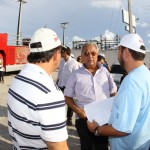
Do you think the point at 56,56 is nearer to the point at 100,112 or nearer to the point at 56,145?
the point at 56,145

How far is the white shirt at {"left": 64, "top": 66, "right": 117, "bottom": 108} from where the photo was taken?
400 centimetres

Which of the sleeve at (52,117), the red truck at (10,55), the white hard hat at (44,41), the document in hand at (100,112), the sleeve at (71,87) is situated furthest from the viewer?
the red truck at (10,55)

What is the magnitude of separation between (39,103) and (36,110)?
51 millimetres

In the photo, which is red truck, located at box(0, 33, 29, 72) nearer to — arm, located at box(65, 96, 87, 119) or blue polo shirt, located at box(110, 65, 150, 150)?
arm, located at box(65, 96, 87, 119)

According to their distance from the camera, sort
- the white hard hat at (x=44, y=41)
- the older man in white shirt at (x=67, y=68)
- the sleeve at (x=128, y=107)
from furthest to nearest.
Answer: the older man in white shirt at (x=67, y=68), the sleeve at (x=128, y=107), the white hard hat at (x=44, y=41)

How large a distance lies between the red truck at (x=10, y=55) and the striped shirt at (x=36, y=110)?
62.5 feet

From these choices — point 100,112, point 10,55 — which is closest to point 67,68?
point 100,112

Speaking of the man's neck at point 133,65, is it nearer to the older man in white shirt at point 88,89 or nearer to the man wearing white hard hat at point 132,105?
the man wearing white hard hat at point 132,105

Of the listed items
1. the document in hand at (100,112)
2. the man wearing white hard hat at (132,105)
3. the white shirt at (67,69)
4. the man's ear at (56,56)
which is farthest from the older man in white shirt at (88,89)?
the white shirt at (67,69)

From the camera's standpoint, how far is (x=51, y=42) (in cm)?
221

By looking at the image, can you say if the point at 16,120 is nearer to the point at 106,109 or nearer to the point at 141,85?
the point at 141,85

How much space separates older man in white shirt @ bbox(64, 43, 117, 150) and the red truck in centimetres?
1721

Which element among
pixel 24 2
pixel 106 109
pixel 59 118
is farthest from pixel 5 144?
pixel 24 2

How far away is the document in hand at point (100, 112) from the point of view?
3.14 metres
